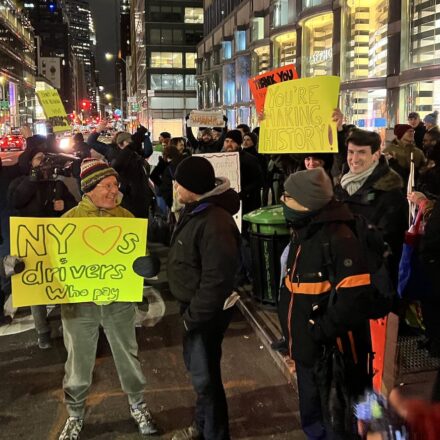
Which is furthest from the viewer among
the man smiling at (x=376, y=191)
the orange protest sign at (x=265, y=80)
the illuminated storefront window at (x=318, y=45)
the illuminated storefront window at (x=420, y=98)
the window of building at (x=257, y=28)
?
the window of building at (x=257, y=28)

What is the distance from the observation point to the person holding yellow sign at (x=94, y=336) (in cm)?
390

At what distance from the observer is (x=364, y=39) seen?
19250mm

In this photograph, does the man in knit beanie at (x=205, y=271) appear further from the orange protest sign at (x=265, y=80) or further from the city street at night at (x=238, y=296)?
the orange protest sign at (x=265, y=80)

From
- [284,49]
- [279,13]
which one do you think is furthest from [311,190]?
[284,49]

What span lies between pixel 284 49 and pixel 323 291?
2792 cm

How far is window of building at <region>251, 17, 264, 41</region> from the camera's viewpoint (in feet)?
109

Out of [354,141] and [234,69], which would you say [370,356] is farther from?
[234,69]

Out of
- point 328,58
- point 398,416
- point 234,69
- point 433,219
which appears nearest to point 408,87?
point 328,58

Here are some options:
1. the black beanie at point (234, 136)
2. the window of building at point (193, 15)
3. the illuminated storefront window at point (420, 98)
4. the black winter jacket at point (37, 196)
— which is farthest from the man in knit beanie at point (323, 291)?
the window of building at point (193, 15)

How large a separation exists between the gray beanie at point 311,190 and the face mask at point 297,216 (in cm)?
4

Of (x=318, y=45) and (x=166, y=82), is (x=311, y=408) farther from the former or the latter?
(x=166, y=82)

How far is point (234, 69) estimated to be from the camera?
41875mm

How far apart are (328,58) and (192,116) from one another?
11504mm

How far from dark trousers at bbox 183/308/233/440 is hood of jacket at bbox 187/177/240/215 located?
67 cm
